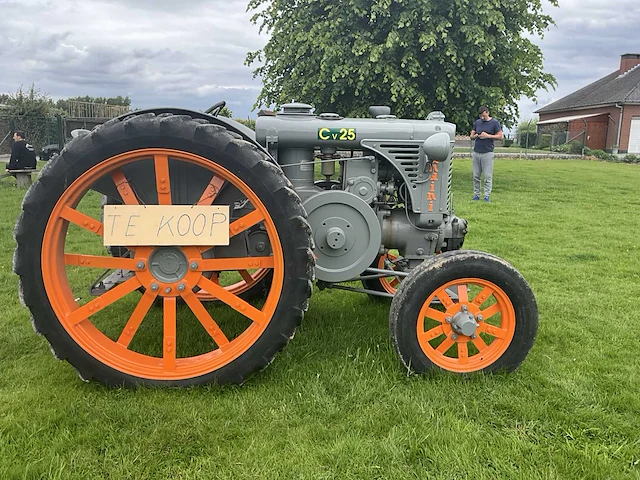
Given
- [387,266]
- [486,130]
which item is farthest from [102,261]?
[486,130]

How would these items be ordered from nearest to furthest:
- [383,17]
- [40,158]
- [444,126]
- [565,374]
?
[565,374], [444,126], [383,17], [40,158]

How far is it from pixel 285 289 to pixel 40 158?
909 inches

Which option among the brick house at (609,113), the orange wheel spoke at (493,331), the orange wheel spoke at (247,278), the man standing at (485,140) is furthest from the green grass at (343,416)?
the brick house at (609,113)

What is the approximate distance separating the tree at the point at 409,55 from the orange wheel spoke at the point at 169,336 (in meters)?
11.1

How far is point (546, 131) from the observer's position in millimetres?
45906

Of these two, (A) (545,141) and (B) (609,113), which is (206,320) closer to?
(B) (609,113)

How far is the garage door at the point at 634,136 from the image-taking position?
36344 mm

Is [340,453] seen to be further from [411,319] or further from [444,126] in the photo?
[444,126]

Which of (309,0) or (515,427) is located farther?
(309,0)

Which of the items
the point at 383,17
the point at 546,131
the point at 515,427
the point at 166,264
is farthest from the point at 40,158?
the point at 546,131

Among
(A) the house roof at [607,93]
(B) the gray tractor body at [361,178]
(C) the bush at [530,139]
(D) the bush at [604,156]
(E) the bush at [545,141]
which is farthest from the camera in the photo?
(C) the bush at [530,139]

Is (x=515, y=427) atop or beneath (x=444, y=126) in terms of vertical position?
beneath

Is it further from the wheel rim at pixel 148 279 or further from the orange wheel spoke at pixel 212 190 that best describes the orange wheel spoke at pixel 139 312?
the orange wheel spoke at pixel 212 190

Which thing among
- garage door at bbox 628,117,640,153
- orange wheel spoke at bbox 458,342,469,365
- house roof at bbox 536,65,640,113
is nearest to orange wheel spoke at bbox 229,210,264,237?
orange wheel spoke at bbox 458,342,469,365
